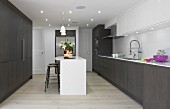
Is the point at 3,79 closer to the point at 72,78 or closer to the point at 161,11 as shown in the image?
the point at 72,78

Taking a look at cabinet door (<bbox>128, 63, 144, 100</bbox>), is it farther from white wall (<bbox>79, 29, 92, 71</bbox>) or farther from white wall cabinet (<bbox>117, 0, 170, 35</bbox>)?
white wall (<bbox>79, 29, 92, 71</bbox>)

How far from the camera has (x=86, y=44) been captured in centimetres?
1090

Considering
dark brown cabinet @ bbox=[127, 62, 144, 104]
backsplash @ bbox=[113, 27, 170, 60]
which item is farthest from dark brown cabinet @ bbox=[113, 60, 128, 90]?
backsplash @ bbox=[113, 27, 170, 60]

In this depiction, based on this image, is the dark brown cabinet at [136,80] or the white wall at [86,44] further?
the white wall at [86,44]

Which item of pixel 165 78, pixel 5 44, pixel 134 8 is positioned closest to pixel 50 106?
pixel 5 44

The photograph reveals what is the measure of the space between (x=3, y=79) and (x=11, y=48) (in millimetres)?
978

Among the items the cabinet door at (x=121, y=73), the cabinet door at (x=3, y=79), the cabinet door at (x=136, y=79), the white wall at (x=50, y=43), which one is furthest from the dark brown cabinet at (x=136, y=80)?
the white wall at (x=50, y=43)

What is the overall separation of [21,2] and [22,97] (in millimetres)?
2468

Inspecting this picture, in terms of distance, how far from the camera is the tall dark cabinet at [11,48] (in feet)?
14.0

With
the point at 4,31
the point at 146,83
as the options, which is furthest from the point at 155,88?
the point at 4,31

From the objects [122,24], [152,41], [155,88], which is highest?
[122,24]

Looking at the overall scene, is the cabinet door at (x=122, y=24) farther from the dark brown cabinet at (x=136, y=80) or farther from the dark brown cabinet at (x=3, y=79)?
the dark brown cabinet at (x=3, y=79)

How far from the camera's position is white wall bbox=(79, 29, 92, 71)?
1087 cm

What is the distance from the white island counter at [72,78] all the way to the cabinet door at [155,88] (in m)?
1.92
